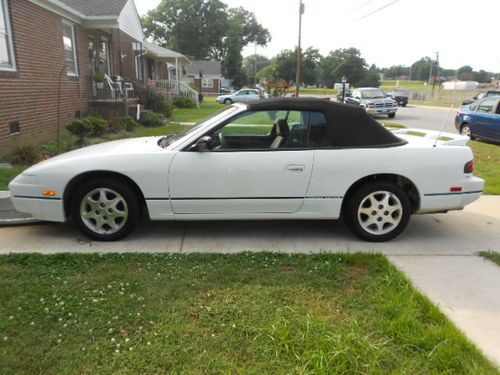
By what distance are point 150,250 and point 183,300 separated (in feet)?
3.69

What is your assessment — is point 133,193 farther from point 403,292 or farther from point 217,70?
point 217,70

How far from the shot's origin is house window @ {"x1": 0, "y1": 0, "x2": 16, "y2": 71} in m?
9.01

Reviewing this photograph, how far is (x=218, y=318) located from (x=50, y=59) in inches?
417

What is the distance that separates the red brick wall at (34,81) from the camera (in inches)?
352

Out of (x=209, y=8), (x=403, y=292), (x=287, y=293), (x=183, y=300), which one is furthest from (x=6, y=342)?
(x=209, y=8)

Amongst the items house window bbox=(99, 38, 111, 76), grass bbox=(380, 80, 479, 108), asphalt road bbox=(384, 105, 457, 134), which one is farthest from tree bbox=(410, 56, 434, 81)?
house window bbox=(99, 38, 111, 76)

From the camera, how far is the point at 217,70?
62.9 metres

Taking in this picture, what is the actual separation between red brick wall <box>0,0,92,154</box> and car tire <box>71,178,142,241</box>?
5588mm

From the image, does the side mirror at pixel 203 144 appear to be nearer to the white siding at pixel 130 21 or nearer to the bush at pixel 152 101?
the white siding at pixel 130 21

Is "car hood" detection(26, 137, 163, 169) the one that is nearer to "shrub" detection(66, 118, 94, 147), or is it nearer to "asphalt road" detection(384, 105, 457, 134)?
"shrub" detection(66, 118, 94, 147)

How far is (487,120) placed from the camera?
40.9 feet

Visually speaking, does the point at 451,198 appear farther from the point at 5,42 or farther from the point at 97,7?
the point at 97,7

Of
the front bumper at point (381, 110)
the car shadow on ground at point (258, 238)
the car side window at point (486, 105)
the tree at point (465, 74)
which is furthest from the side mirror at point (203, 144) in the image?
the tree at point (465, 74)

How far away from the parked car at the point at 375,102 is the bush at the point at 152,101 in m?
9.86
